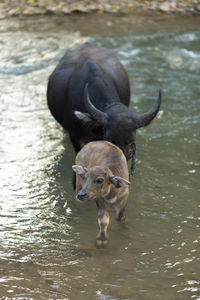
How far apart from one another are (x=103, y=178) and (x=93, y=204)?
1.82 m

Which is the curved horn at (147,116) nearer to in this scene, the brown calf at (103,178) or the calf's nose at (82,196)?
the brown calf at (103,178)

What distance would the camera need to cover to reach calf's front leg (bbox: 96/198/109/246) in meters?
6.41

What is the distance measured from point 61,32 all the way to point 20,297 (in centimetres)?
1204

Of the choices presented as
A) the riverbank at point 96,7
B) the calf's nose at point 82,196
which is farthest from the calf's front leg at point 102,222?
the riverbank at point 96,7

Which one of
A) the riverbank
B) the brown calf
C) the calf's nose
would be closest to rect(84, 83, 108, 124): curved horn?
the brown calf

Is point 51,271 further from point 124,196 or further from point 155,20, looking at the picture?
point 155,20

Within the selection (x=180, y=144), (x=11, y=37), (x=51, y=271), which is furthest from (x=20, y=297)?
(x=11, y=37)

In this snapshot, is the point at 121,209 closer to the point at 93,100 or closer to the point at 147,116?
the point at 147,116

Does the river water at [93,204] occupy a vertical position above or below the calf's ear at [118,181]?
below

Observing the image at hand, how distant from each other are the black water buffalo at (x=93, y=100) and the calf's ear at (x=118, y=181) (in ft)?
3.59

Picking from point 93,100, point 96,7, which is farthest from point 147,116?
point 96,7

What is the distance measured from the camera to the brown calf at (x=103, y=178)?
593cm

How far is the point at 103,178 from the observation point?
5945 mm

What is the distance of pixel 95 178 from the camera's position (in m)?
5.91
